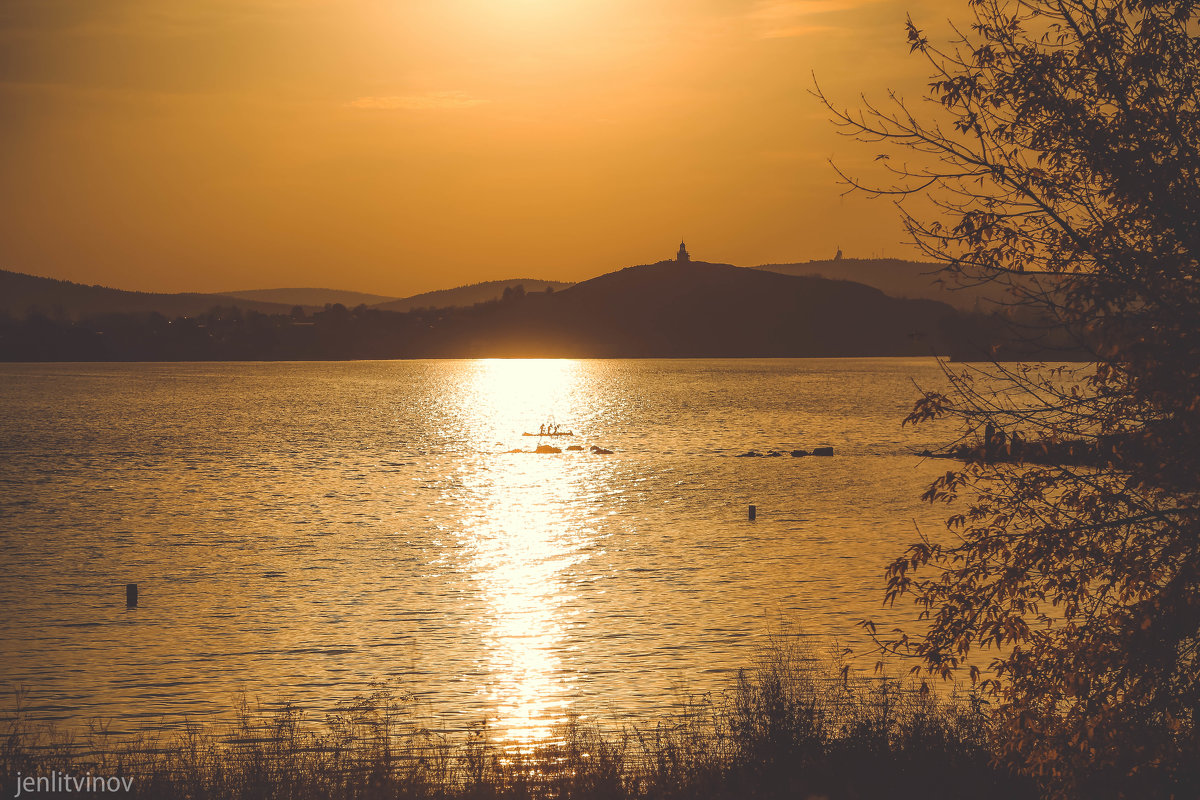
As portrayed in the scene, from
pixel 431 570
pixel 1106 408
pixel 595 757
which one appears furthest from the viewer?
pixel 431 570

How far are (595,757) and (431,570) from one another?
26.9 m

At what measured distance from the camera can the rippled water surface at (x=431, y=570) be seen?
28.4 metres

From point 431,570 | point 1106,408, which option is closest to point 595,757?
point 1106,408

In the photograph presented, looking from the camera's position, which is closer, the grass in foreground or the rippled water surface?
the grass in foreground

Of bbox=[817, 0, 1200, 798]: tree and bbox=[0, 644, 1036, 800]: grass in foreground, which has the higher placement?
bbox=[817, 0, 1200, 798]: tree

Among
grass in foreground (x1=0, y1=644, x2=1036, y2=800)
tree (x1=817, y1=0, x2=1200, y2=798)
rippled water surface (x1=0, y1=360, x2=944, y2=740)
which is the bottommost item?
rippled water surface (x1=0, y1=360, x2=944, y2=740)

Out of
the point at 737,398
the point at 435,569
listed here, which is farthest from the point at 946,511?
the point at 737,398

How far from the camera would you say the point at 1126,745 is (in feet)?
40.4

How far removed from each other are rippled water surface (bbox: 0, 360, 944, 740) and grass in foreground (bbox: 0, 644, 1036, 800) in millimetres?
2040

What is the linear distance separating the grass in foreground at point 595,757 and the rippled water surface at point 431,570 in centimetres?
204

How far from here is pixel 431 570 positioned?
1802 inches

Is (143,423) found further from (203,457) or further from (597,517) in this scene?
(597,517)

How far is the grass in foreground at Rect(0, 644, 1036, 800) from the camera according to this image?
53.6 ft

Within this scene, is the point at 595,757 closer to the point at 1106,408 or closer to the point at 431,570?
the point at 1106,408
